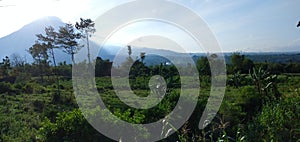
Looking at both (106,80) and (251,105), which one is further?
(106,80)

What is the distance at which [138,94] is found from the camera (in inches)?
205

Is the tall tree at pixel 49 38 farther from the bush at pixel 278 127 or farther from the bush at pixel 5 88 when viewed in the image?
the bush at pixel 278 127

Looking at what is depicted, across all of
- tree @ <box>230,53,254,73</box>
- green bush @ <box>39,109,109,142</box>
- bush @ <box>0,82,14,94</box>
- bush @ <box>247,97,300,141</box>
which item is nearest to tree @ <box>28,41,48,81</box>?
bush @ <box>0,82,14,94</box>

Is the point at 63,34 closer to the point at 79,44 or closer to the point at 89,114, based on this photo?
the point at 79,44

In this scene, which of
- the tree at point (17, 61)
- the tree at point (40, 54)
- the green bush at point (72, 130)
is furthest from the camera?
the tree at point (17, 61)

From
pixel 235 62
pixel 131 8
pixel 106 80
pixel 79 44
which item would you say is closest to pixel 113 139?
pixel 131 8

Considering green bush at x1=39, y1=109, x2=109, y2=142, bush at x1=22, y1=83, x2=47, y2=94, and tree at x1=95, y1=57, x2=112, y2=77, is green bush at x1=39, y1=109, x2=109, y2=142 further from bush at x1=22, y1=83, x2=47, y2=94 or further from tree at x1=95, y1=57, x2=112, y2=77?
bush at x1=22, y1=83, x2=47, y2=94

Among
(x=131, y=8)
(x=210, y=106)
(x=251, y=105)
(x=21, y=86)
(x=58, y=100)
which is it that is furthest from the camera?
(x=21, y=86)

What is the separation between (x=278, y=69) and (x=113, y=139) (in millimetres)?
21994

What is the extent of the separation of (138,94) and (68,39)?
1240 centimetres

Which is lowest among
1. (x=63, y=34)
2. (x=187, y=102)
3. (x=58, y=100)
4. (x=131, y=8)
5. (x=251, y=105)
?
(x=58, y=100)

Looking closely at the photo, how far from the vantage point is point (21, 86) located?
16.4m

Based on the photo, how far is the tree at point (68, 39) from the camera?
53.4 feet

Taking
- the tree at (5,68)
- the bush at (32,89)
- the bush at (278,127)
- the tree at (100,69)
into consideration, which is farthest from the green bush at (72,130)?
the tree at (5,68)
